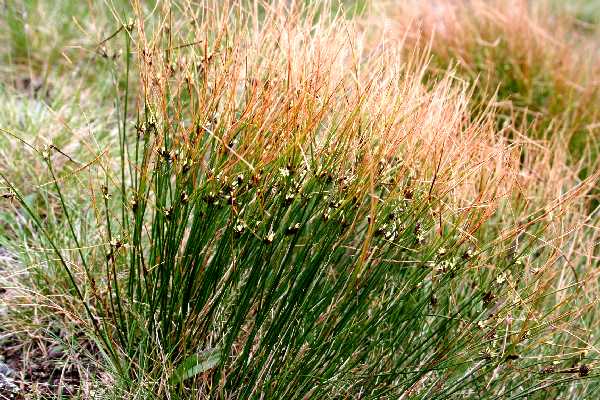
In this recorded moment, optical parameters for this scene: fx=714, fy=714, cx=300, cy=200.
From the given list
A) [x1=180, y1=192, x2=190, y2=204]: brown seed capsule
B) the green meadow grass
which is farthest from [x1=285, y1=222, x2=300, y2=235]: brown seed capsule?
[x1=180, y1=192, x2=190, y2=204]: brown seed capsule

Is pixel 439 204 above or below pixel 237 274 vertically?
above

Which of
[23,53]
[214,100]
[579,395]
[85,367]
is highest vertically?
[214,100]

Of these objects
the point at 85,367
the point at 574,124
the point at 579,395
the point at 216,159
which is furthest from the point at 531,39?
the point at 85,367

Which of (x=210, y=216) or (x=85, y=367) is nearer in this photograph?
(x=210, y=216)

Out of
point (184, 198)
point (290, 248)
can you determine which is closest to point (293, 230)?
point (290, 248)

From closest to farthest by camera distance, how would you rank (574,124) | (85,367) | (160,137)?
(160,137)
(85,367)
(574,124)

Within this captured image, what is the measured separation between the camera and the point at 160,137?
1.71 m

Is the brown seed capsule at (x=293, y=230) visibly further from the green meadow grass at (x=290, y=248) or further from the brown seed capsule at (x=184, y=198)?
the brown seed capsule at (x=184, y=198)

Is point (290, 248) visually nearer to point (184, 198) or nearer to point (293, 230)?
point (293, 230)

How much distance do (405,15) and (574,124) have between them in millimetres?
1102

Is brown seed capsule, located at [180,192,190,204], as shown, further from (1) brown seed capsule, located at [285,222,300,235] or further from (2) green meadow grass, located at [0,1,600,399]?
(1) brown seed capsule, located at [285,222,300,235]

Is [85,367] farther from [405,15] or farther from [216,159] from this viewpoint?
[405,15]

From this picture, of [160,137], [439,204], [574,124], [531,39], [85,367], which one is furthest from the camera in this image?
[531,39]

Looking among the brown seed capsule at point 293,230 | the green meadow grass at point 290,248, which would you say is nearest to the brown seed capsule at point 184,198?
the green meadow grass at point 290,248
